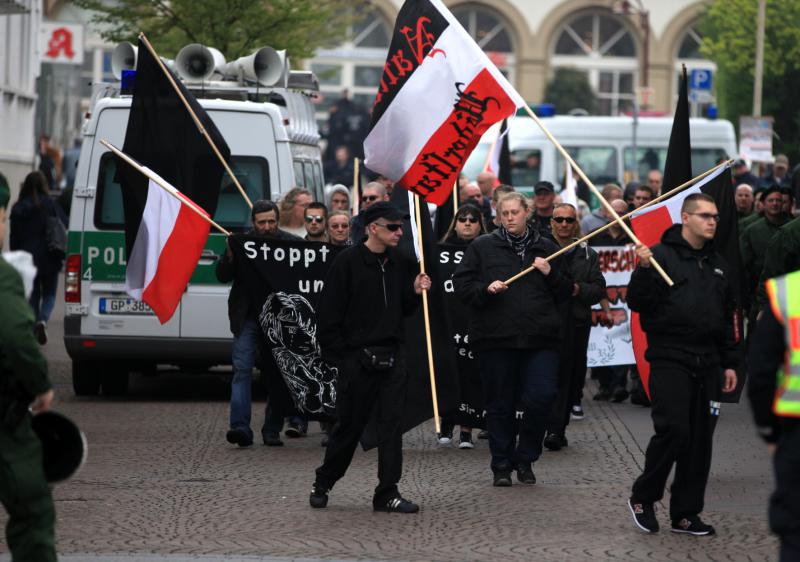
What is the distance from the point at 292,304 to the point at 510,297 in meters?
2.38

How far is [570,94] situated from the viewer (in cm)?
5781

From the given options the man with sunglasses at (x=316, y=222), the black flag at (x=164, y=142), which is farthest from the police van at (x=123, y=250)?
the black flag at (x=164, y=142)

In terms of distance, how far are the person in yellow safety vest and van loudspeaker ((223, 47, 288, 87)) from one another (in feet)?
32.7

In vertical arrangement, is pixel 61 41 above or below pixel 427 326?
above

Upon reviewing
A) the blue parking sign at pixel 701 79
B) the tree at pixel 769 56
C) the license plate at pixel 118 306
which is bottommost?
the license plate at pixel 118 306

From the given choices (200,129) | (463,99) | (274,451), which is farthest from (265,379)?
(463,99)

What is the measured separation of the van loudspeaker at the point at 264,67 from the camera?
15.3m

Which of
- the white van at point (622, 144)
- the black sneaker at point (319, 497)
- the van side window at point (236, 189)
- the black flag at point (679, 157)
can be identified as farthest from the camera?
the white van at point (622, 144)

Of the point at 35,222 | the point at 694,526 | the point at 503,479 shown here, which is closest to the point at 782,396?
the point at 694,526

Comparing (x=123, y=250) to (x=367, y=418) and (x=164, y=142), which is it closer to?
(x=164, y=142)

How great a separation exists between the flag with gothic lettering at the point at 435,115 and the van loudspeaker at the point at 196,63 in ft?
15.9

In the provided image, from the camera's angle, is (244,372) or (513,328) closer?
(513,328)

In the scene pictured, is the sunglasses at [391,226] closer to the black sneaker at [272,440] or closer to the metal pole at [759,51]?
the black sneaker at [272,440]

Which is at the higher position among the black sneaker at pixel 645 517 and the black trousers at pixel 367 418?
the black trousers at pixel 367 418
